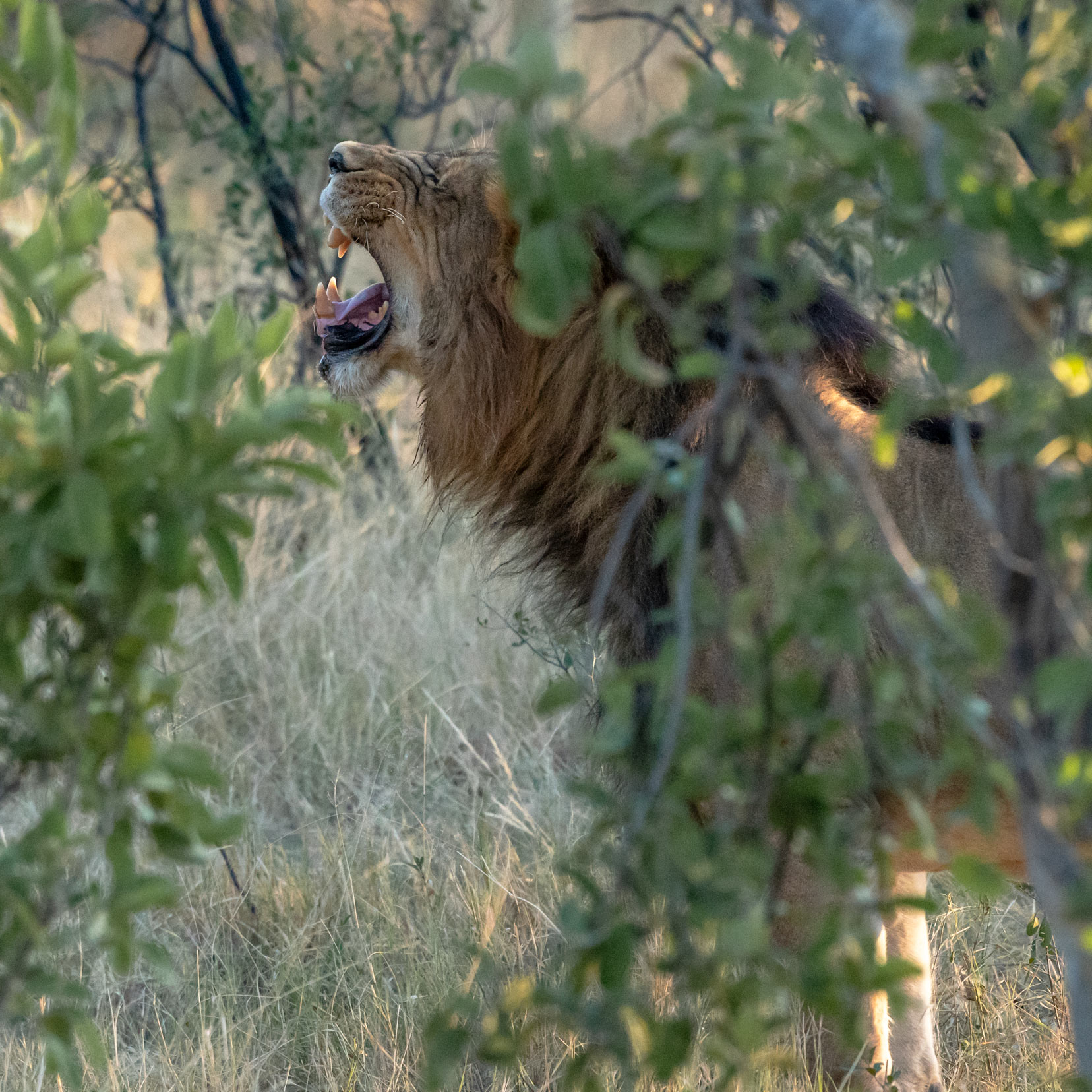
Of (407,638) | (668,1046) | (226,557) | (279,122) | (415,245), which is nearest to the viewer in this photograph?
(668,1046)

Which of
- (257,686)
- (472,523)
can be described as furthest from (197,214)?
(472,523)

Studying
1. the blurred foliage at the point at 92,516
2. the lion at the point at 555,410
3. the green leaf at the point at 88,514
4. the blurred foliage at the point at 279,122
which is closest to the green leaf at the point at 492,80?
the blurred foliage at the point at 92,516

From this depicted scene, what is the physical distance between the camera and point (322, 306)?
3.38 metres

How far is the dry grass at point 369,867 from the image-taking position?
2.73 metres

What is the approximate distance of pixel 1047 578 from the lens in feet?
3.99

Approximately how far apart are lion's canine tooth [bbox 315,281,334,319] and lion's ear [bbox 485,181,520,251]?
732 millimetres

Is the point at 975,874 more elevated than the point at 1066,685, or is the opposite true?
the point at 1066,685

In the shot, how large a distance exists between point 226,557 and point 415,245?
184cm

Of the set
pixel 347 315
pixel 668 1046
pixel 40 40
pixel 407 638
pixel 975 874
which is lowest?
pixel 407 638

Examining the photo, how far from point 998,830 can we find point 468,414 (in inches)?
52.7

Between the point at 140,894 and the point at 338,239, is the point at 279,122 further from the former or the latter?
the point at 140,894

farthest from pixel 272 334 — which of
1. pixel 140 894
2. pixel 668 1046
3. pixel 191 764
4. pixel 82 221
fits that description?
pixel 668 1046

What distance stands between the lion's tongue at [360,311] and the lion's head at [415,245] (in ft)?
0.21

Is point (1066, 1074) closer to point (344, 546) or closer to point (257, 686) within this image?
point (257, 686)
